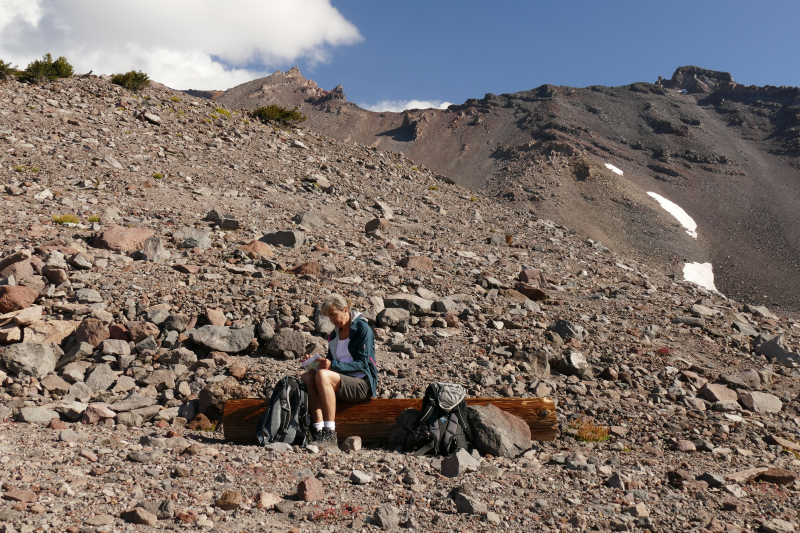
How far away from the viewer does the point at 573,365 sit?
7.41m

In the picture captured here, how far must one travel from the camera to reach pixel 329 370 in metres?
4.77

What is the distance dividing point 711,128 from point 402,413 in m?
106

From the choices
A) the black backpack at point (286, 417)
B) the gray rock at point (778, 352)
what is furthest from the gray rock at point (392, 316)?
the gray rock at point (778, 352)

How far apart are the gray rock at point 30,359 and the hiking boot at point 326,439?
11.6 feet

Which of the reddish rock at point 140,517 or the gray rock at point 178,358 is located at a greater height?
the gray rock at point 178,358

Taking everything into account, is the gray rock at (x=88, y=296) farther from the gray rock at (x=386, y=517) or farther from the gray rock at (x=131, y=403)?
the gray rock at (x=386, y=517)

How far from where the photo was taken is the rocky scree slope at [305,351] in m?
3.57

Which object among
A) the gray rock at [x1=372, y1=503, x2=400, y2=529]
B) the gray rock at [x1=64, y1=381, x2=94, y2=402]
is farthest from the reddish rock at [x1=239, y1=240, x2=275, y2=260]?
the gray rock at [x1=372, y1=503, x2=400, y2=529]

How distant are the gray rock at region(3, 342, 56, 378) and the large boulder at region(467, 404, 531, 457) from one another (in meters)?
4.96

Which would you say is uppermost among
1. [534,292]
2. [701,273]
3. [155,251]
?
[701,273]

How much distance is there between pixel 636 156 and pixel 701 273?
3572cm

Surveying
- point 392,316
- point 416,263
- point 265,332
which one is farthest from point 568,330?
point 265,332

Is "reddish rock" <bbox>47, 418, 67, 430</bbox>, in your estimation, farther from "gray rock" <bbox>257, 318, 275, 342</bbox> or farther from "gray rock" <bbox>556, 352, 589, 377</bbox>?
"gray rock" <bbox>556, 352, 589, 377</bbox>

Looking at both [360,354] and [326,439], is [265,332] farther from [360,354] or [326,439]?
[326,439]
